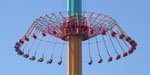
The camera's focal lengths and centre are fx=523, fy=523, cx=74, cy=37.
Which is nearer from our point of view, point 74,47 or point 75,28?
point 74,47

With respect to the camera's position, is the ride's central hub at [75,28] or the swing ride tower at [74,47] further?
the ride's central hub at [75,28]

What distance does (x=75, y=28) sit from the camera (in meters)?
48.6

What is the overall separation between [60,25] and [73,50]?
103 inches

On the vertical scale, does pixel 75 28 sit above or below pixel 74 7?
below

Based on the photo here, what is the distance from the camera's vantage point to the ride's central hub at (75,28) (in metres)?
48.2

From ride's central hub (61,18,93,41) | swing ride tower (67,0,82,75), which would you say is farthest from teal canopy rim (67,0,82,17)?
ride's central hub (61,18,93,41)

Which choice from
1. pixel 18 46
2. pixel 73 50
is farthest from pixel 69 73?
pixel 18 46

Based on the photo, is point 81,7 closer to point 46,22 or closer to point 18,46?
point 46,22

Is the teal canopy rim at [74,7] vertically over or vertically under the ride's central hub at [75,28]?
over

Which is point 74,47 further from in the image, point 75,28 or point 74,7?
point 74,7

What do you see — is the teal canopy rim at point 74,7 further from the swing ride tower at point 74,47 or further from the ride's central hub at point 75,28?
the ride's central hub at point 75,28

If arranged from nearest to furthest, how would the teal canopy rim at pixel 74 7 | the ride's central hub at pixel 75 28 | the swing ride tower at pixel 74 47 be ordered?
1. the swing ride tower at pixel 74 47
2. the ride's central hub at pixel 75 28
3. the teal canopy rim at pixel 74 7

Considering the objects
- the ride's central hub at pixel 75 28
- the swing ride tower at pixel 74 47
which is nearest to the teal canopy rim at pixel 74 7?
the swing ride tower at pixel 74 47

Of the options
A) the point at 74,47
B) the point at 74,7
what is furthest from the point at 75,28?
the point at 74,7
